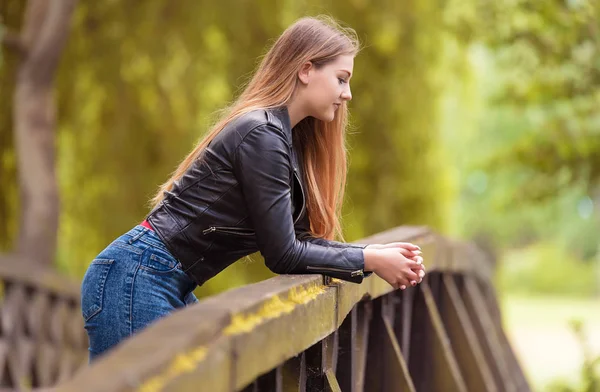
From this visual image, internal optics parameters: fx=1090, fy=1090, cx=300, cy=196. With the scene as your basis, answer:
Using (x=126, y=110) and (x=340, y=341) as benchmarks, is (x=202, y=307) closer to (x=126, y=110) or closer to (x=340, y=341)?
(x=340, y=341)

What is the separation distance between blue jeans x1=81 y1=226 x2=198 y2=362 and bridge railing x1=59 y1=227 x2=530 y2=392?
0.34 meters

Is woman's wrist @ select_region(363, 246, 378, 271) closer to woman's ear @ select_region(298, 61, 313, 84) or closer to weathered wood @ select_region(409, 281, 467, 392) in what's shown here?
woman's ear @ select_region(298, 61, 313, 84)

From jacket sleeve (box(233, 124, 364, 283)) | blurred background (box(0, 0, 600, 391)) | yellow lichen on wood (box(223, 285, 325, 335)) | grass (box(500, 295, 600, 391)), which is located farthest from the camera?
grass (box(500, 295, 600, 391))

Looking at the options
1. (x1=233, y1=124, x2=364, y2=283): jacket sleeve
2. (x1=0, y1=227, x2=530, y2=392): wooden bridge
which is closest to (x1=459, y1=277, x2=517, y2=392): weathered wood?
(x1=0, y1=227, x2=530, y2=392): wooden bridge

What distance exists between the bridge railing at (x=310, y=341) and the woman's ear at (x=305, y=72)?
541mm

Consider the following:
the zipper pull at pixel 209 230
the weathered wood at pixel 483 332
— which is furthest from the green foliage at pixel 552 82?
the zipper pull at pixel 209 230

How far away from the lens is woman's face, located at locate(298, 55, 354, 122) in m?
2.81

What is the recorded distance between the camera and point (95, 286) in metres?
2.60

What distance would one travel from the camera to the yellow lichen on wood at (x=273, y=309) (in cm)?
174

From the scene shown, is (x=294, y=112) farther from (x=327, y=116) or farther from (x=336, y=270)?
(x=336, y=270)

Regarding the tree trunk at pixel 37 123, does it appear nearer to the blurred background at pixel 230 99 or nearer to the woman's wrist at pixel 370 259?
the blurred background at pixel 230 99

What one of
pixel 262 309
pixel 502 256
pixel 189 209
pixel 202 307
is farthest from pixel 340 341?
pixel 502 256

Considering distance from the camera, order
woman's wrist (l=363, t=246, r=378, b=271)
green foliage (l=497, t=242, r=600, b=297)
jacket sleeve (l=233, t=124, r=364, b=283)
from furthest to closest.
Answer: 1. green foliage (l=497, t=242, r=600, b=297)
2. woman's wrist (l=363, t=246, r=378, b=271)
3. jacket sleeve (l=233, t=124, r=364, b=283)

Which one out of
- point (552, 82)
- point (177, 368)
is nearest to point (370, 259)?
point (177, 368)
